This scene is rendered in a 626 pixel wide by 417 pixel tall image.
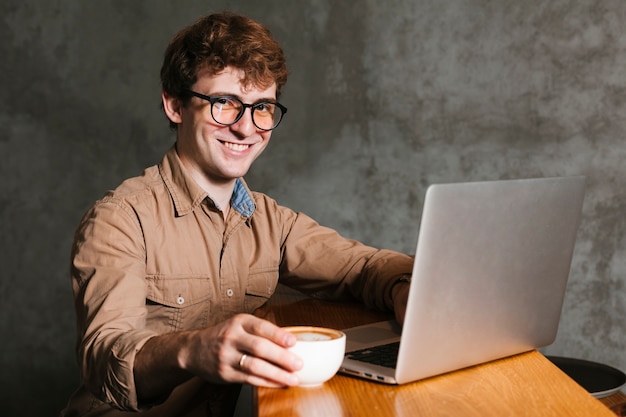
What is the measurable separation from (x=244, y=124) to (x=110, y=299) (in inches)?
21.0

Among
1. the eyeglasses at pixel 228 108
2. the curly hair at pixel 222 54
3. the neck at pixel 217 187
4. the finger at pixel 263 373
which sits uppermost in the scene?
the curly hair at pixel 222 54

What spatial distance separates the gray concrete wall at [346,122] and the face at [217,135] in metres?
1.57

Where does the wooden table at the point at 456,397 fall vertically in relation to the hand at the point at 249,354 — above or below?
below

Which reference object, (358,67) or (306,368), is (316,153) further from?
(306,368)

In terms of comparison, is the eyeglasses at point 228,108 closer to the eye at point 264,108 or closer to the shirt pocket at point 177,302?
the eye at point 264,108

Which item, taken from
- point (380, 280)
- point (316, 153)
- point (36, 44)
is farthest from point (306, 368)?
point (36, 44)

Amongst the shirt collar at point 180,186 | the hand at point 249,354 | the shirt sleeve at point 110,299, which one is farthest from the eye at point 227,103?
the hand at point 249,354

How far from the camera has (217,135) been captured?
5.26ft

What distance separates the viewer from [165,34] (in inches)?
125

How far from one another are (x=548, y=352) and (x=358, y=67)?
5.00 ft

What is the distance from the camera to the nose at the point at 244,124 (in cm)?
161

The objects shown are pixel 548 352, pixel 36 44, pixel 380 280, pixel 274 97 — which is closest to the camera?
pixel 380 280

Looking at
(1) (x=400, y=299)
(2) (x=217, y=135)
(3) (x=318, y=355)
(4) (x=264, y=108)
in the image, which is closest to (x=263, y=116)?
(4) (x=264, y=108)

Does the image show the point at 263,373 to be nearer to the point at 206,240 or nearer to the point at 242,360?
the point at 242,360
